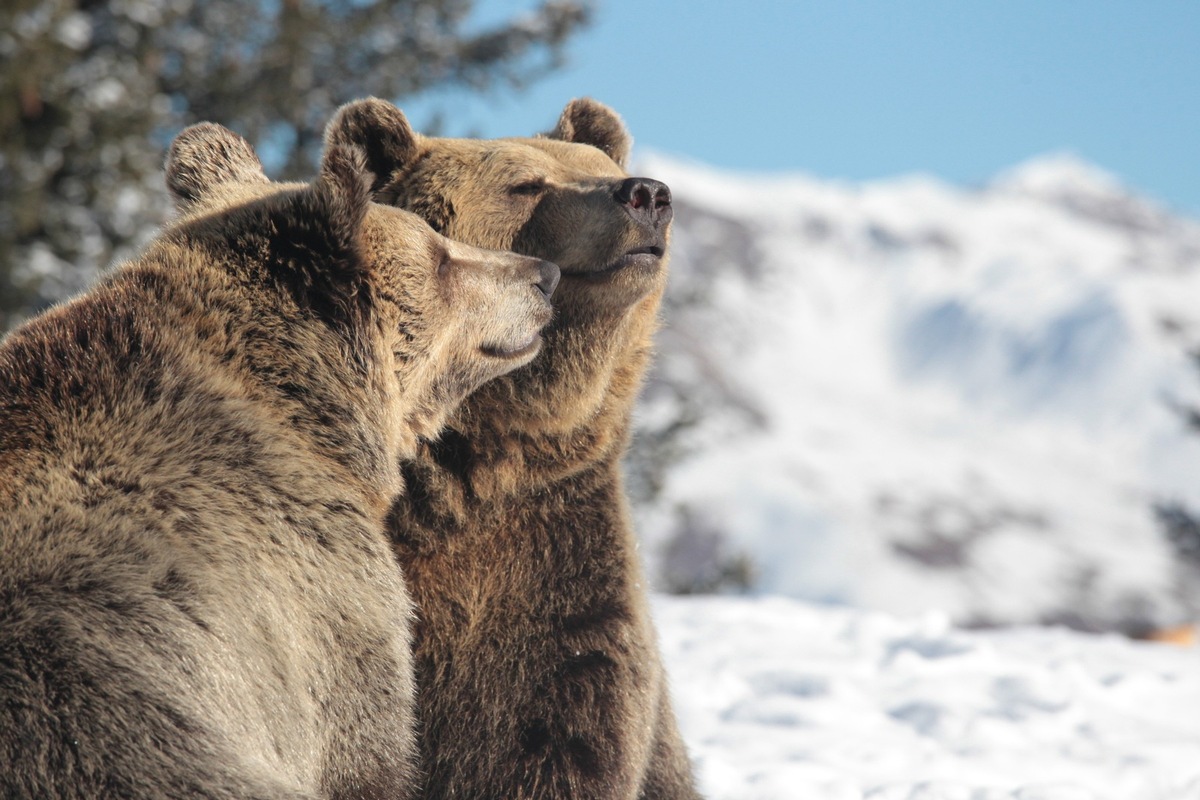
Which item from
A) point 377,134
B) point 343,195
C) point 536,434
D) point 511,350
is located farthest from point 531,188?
point 343,195

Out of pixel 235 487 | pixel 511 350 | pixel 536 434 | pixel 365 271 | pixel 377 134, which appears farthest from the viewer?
pixel 377 134

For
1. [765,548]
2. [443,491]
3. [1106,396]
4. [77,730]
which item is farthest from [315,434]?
[1106,396]

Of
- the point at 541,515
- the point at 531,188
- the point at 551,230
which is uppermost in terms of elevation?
the point at 531,188

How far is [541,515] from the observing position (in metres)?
3.51

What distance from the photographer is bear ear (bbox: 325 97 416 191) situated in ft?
11.9

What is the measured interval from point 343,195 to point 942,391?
125 metres

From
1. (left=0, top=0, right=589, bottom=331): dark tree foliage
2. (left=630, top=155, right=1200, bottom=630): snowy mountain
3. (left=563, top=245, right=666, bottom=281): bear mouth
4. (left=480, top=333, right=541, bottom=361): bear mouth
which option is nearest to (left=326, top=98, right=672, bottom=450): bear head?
(left=563, top=245, right=666, bottom=281): bear mouth

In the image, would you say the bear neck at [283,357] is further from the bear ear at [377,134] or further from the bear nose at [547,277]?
the bear ear at [377,134]

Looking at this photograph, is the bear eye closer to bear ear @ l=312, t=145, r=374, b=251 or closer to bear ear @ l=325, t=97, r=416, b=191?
bear ear @ l=325, t=97, r=416, b=191

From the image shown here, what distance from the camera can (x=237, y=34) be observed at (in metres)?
14.3

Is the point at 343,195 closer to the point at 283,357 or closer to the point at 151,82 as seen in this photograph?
the point at 283,357

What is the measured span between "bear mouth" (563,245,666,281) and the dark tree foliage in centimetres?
899

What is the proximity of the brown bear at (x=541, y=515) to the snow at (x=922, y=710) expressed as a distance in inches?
59.4

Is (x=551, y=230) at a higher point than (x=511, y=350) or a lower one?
higher
